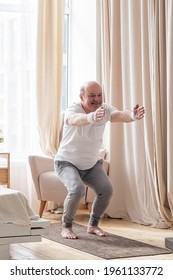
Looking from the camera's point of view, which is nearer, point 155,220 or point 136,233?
point 136,233

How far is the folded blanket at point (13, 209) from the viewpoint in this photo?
412 cm

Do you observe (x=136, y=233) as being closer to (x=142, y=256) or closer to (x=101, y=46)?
(x=142, y=256)

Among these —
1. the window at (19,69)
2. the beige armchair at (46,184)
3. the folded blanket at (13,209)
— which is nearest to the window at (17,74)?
the window at (19,69)

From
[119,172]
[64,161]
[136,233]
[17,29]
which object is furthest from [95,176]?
[17,29]

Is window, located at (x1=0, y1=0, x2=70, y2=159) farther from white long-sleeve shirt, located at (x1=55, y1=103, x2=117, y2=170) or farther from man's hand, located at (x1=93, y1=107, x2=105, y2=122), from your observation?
man's hand, located at (x1=93, y1=107, x2=105, y2=122)

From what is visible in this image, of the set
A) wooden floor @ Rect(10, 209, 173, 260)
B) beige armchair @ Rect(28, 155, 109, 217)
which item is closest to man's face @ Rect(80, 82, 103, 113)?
wooden floor @ Rect(10, 209, 173, 260)

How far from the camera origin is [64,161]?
511 cm

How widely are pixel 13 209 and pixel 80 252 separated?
0.64 metres

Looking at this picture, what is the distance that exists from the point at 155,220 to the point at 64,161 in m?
1.17

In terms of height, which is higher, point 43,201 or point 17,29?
point 17,29

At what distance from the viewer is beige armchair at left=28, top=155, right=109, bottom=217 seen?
6.09 meters

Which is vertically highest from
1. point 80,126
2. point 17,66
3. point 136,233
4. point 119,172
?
point 17,66

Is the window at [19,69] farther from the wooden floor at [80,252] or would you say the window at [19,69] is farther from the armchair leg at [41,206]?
the wooden floor at [80,252]

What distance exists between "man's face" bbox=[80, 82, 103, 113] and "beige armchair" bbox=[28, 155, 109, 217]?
128cm
